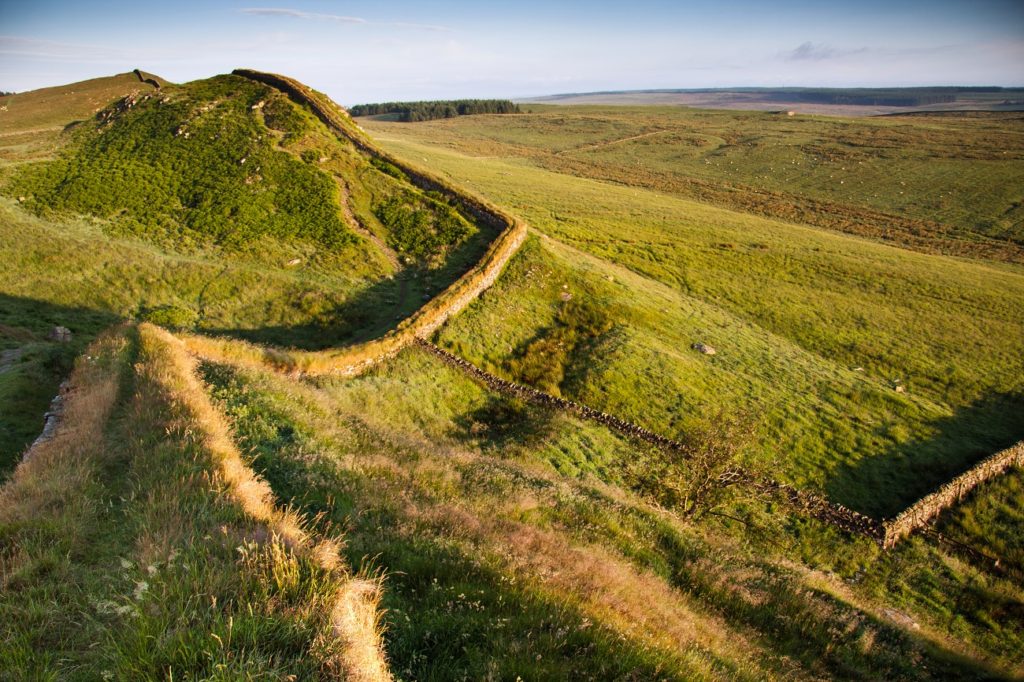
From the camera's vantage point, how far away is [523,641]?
615 cm

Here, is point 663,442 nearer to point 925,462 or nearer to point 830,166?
point 925,462

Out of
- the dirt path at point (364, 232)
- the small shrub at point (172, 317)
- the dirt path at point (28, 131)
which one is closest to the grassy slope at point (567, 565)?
the small shrub at point (172, 317)

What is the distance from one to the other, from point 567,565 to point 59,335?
27393 millimetres

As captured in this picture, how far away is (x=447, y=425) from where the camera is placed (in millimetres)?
22812

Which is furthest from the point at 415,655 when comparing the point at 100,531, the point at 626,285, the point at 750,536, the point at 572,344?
the point at 626,285

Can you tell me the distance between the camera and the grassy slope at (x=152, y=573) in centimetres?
485

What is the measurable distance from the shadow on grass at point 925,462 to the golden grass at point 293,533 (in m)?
25.6

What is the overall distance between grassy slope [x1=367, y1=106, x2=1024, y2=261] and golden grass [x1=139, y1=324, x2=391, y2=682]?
3383 inches

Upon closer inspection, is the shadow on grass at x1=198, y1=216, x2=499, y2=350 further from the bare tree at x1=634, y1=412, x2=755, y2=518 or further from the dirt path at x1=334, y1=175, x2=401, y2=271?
the bare tree at x1=634, y1=412, x2=755, y2=518

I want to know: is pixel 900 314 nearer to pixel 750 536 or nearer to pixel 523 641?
pixel 750 536

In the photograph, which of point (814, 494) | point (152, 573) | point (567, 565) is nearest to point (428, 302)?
point (814, 494)

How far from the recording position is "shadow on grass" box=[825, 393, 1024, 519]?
80.4 feet

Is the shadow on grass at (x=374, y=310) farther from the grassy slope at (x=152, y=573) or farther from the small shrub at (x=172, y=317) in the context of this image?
the grassy slope at (x=152, y=573)

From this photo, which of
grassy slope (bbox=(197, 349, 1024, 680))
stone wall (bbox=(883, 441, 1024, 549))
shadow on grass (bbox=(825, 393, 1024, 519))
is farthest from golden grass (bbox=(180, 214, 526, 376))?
stone wall (bbox=(883, 441, 1024, 549))
